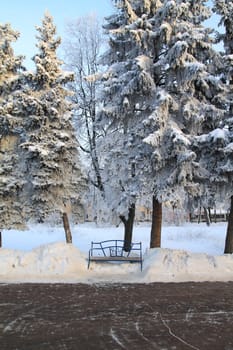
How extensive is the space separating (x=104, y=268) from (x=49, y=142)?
19.4 feet

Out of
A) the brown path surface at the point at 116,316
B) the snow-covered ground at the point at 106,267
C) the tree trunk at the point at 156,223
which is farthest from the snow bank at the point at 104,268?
the tree trunk at the point at 156,223

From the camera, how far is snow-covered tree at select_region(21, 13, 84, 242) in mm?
14930

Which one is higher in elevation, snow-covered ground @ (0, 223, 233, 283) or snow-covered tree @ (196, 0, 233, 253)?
snow-covered tree @ (196, 0, 233, 253)

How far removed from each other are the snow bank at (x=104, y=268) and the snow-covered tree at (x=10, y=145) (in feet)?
12.0

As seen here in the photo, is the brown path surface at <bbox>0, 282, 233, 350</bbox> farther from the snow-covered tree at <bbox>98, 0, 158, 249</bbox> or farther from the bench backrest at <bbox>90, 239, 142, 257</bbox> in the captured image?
the snow-covered tree at <bbox>98, 0, 158, 249</bbox>

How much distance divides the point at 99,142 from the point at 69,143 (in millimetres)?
1704

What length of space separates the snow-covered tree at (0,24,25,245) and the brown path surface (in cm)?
590

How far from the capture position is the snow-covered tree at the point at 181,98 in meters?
12.0

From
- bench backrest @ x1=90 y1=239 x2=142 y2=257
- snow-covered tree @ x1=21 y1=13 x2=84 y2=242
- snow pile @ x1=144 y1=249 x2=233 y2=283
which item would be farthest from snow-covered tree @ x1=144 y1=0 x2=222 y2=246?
snow-covered tree @ x1=21 y1=13 x2=84 y2=242

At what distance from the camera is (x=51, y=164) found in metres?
14.8

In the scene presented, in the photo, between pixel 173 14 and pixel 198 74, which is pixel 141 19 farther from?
pixel 198 74

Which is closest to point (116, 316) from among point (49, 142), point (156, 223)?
point (156, 223)

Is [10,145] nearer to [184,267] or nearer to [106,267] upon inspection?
[106,267]

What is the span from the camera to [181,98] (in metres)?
13.0
